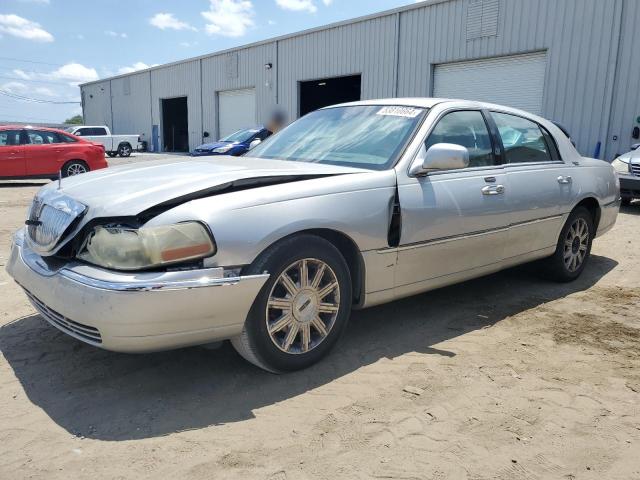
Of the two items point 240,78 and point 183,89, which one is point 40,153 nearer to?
point 240,78

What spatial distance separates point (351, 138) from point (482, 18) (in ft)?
44.3

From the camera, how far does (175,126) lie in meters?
36.5

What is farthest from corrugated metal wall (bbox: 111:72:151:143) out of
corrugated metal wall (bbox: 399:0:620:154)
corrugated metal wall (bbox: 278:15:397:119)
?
corrugated metal wall (bbox: 399:0:620:154)

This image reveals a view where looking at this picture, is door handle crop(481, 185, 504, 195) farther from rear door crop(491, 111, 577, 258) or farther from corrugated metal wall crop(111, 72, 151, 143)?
corrugated metal wall crop(111, 72, 151, 143)

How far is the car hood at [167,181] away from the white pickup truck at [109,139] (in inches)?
1025

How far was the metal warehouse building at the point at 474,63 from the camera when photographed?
13164 millimetres

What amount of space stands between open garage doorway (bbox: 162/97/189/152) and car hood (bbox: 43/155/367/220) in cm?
3328

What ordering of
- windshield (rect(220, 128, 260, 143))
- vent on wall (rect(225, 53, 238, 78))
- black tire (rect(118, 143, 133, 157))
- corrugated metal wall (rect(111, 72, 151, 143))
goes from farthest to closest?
corrugated metal wall (rect(111, 72, 151, 143)) < black tire (rect(118, 143, 133, 157)) < vent on wall (rect(225, 53, 238, 78)) < windshield (rect(220, 128, 260, 143))

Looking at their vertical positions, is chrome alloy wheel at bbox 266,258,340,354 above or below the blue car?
below

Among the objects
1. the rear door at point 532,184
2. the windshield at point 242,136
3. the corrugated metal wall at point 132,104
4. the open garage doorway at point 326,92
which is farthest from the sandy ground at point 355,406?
the corrugated metal wall at point 132,104

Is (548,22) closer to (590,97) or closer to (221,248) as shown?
(590,97)

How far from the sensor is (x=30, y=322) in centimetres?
393

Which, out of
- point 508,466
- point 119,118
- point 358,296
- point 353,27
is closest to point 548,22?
point 353,27

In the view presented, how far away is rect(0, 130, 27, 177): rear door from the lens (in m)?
12.9
